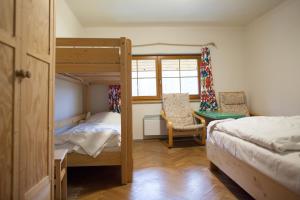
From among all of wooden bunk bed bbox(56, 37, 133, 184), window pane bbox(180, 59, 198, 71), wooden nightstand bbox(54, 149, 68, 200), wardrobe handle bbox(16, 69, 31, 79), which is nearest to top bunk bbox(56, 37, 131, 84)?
wooden bunk bed bbox(56, 37, 133, 184)

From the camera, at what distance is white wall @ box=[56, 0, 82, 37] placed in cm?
261

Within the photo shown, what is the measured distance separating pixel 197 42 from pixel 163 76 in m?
1.02

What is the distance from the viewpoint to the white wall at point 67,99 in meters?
2.58

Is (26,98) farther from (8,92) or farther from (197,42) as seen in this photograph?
(197,42)

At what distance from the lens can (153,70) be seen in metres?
4.10

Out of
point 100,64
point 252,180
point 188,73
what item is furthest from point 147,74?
point 252,180

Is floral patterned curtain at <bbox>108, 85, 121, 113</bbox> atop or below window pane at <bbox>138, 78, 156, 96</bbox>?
below

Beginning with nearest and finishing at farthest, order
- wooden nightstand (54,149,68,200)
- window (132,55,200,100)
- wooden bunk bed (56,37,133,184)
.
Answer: wooden nightstand (54,149,68,200)
wooden bunk bed (56,37,133,184)
window (132,55,200,100)

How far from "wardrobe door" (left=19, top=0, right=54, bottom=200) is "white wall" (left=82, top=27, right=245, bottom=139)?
2.91 m

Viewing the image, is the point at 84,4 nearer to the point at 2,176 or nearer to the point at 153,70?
the point at 153,70

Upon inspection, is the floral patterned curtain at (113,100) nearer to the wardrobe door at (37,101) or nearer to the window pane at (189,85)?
the window pane at (189,85)

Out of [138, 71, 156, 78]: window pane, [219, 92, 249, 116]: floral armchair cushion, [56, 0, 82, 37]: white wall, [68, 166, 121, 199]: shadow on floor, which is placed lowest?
[68, 166, 121, 199]: shadow on floor

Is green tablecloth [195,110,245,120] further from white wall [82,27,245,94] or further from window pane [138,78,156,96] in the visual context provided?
window pane [138,78,156,96]

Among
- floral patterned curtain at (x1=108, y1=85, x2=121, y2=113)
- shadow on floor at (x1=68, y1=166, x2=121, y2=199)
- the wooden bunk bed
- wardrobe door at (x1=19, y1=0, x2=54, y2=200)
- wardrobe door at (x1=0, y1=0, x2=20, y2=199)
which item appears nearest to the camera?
wardrobe door at (x1=0, y1=0, x2=20, y2=199)
